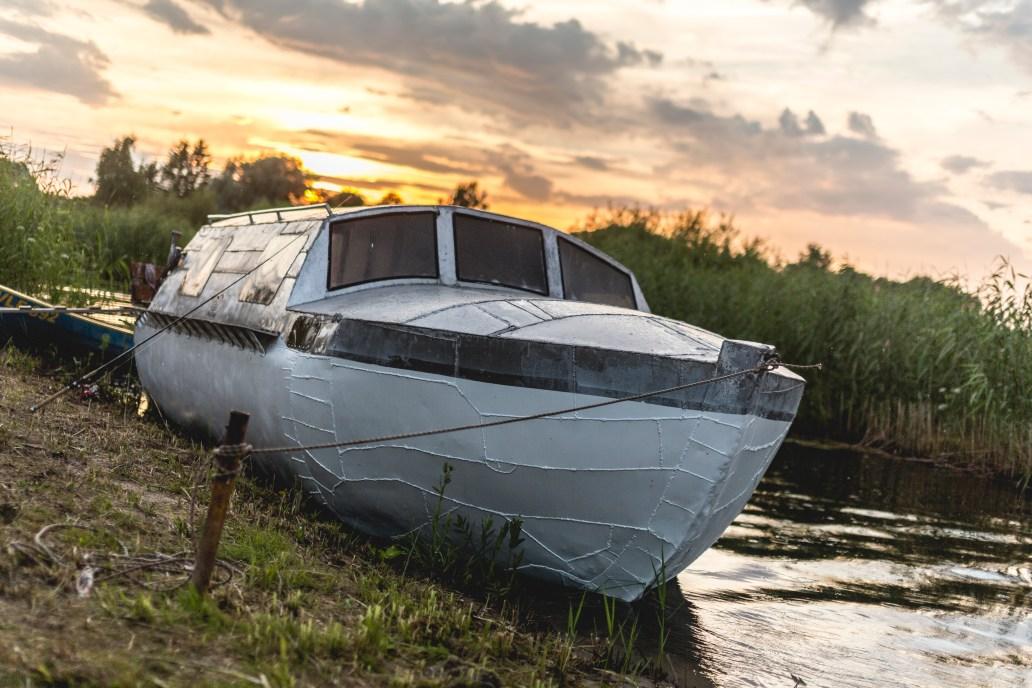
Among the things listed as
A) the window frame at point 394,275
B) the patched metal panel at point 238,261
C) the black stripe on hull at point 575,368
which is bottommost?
the black stripe on hull at point 575,368

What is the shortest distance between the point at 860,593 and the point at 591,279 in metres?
2.81

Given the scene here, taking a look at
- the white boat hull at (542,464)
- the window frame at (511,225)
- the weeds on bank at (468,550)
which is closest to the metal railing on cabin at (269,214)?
the window frame at (511,225)

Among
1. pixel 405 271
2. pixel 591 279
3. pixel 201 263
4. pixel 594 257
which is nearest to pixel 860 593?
pixel 591 279

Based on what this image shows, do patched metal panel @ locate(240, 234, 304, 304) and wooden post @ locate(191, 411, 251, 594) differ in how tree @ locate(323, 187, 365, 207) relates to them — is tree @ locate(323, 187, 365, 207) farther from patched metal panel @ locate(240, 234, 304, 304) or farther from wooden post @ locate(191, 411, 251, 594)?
wooden post @ locate(191, 411, 251, 594)

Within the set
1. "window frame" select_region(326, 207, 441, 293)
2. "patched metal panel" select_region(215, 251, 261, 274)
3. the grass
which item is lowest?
the grass

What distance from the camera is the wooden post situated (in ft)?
12.4

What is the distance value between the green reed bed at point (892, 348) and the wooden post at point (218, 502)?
10.1 metres

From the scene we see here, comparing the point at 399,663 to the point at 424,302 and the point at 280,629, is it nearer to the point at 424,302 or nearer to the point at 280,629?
the point at 280,629

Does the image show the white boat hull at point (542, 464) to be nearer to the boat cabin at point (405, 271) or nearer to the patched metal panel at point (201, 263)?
the boat cabin at point (405, 271)

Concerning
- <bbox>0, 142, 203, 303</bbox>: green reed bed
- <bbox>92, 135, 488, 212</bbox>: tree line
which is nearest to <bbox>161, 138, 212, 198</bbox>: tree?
<bbox>92, 135, 488, 212</bbox>: tree line

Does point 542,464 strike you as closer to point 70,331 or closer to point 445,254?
point 445,254

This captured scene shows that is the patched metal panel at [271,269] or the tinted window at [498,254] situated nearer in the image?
the patched metal panel at [271,269]

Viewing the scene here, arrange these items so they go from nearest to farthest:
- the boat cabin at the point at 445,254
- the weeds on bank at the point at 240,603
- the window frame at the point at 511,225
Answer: the weeds on bank at the point at 240,603
the boat cabin at the point at 445,254
the window frame at the point at 511,225

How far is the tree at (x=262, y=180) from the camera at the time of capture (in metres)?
58.9
